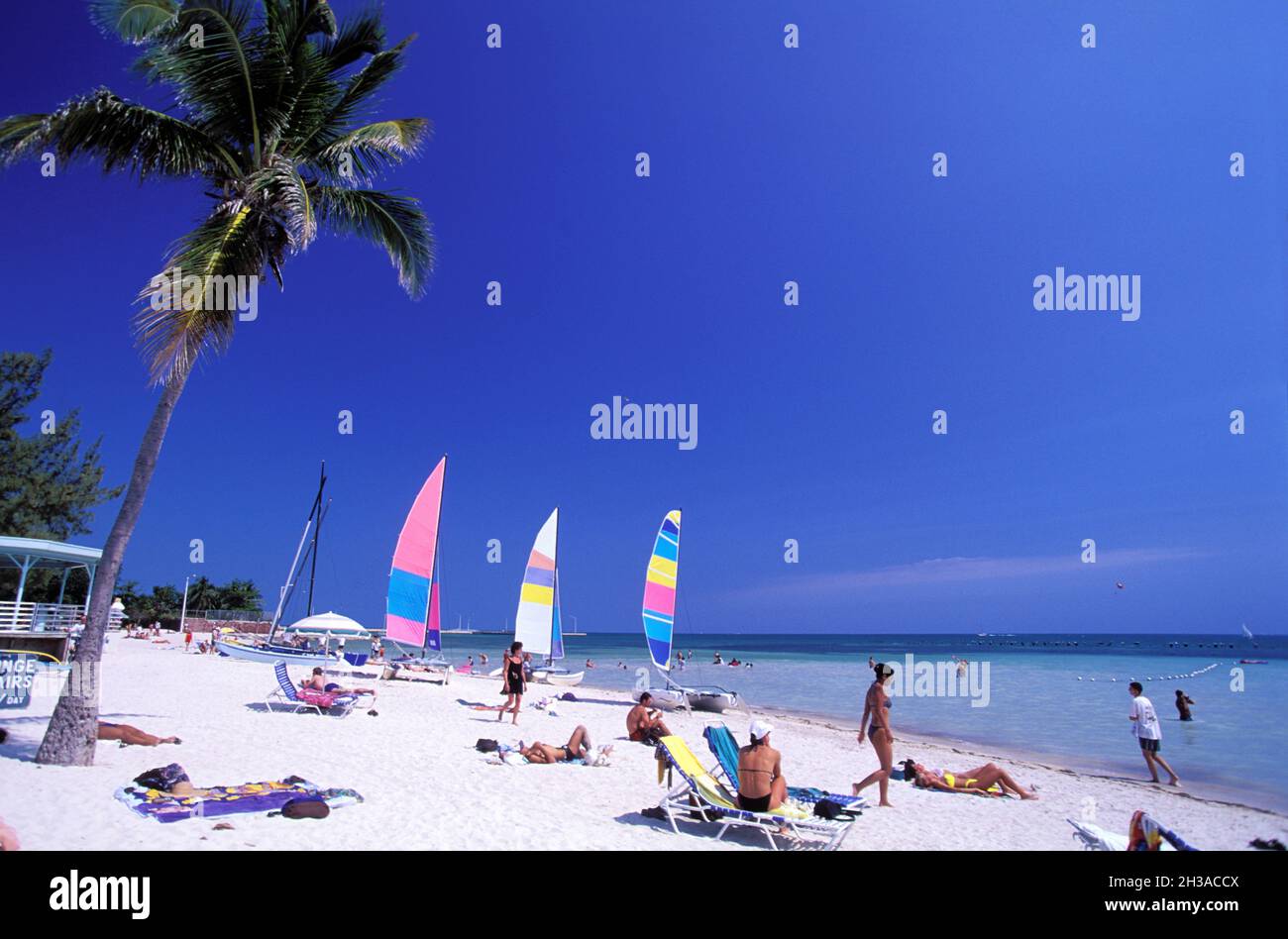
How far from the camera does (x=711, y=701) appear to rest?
17.4 metres

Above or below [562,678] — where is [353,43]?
above

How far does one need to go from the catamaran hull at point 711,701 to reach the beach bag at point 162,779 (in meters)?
13.0

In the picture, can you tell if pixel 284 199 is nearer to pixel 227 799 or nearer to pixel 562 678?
pixel 227 799

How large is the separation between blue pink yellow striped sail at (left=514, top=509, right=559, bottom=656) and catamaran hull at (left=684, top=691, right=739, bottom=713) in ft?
24.6

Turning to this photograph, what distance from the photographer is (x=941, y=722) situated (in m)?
18.2

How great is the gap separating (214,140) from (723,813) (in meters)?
8.52

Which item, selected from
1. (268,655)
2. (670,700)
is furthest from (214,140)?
(268,655)

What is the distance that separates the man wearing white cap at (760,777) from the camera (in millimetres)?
5789

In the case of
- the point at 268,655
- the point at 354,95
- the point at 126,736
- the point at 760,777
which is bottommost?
the point at 268,655

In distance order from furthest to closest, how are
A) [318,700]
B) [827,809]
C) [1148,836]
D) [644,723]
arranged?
[318,700]
[644,723]
[827,809]
[1148,836]
